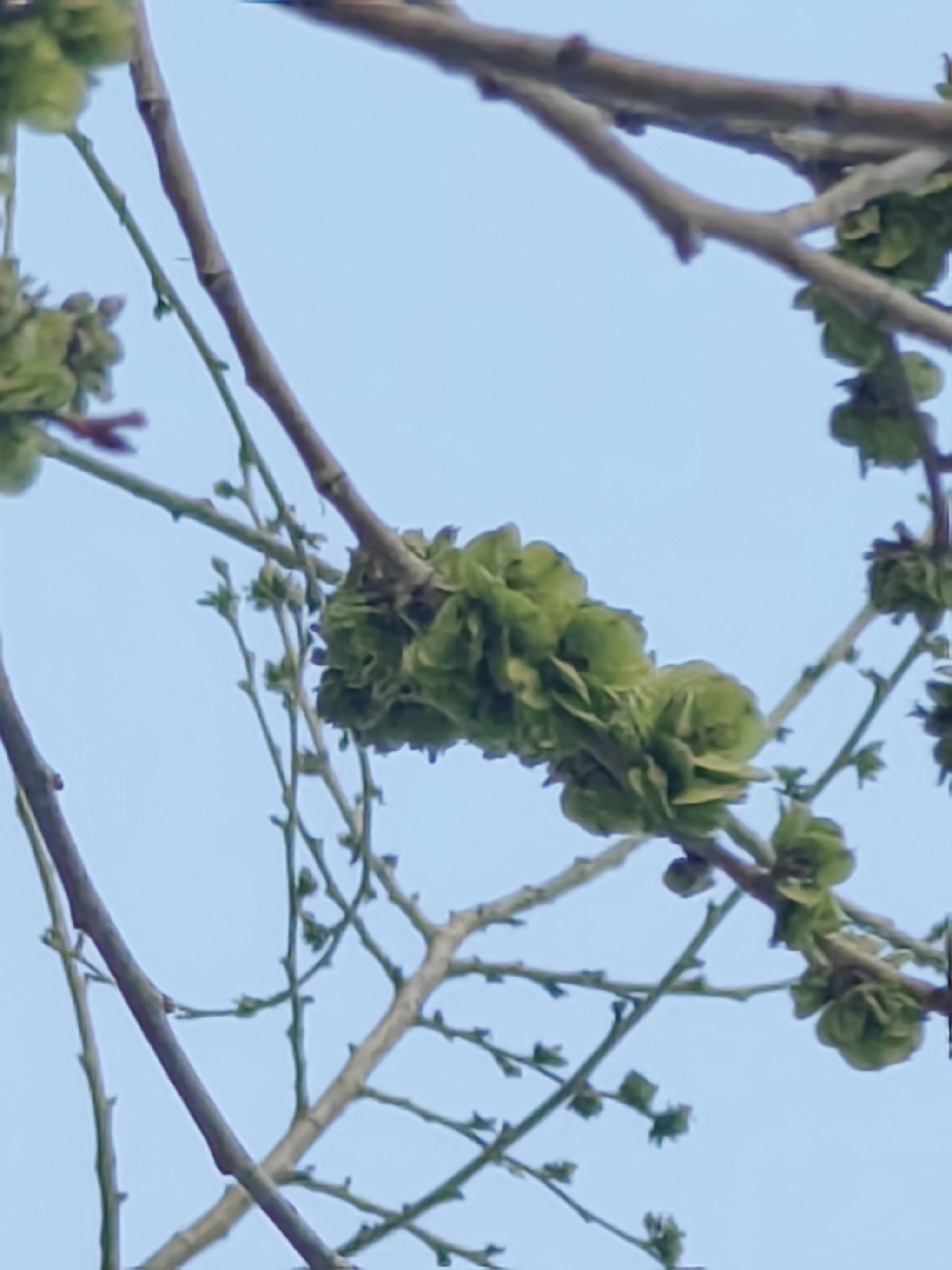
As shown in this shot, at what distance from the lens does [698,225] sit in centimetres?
139

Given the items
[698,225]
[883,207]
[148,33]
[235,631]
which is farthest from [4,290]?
[235,631]

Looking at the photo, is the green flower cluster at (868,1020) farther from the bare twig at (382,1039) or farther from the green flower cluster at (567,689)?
the bare twig at (382,1039)

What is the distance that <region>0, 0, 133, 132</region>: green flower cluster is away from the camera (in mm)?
1299

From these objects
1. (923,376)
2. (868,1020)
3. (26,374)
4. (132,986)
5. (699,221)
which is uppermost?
(923,376)

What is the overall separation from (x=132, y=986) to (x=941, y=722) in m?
0.81

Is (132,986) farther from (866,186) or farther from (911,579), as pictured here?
(866,186)

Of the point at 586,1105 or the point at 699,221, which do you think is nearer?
the point at 699,221

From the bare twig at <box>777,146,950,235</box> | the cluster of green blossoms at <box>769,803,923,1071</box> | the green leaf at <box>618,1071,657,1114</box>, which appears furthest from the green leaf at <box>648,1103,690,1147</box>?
the bare twig at <box>777,146,950,235</box>

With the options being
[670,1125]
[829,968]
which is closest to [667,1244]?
[670,1125]

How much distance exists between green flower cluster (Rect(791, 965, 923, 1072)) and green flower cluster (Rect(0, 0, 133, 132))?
1.00 meters

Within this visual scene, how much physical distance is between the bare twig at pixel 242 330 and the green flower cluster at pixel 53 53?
39 cm

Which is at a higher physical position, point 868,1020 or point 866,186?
point 866,186

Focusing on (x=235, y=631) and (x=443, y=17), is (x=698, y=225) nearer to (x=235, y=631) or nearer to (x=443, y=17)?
(x=443, y=17)

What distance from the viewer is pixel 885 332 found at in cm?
169
